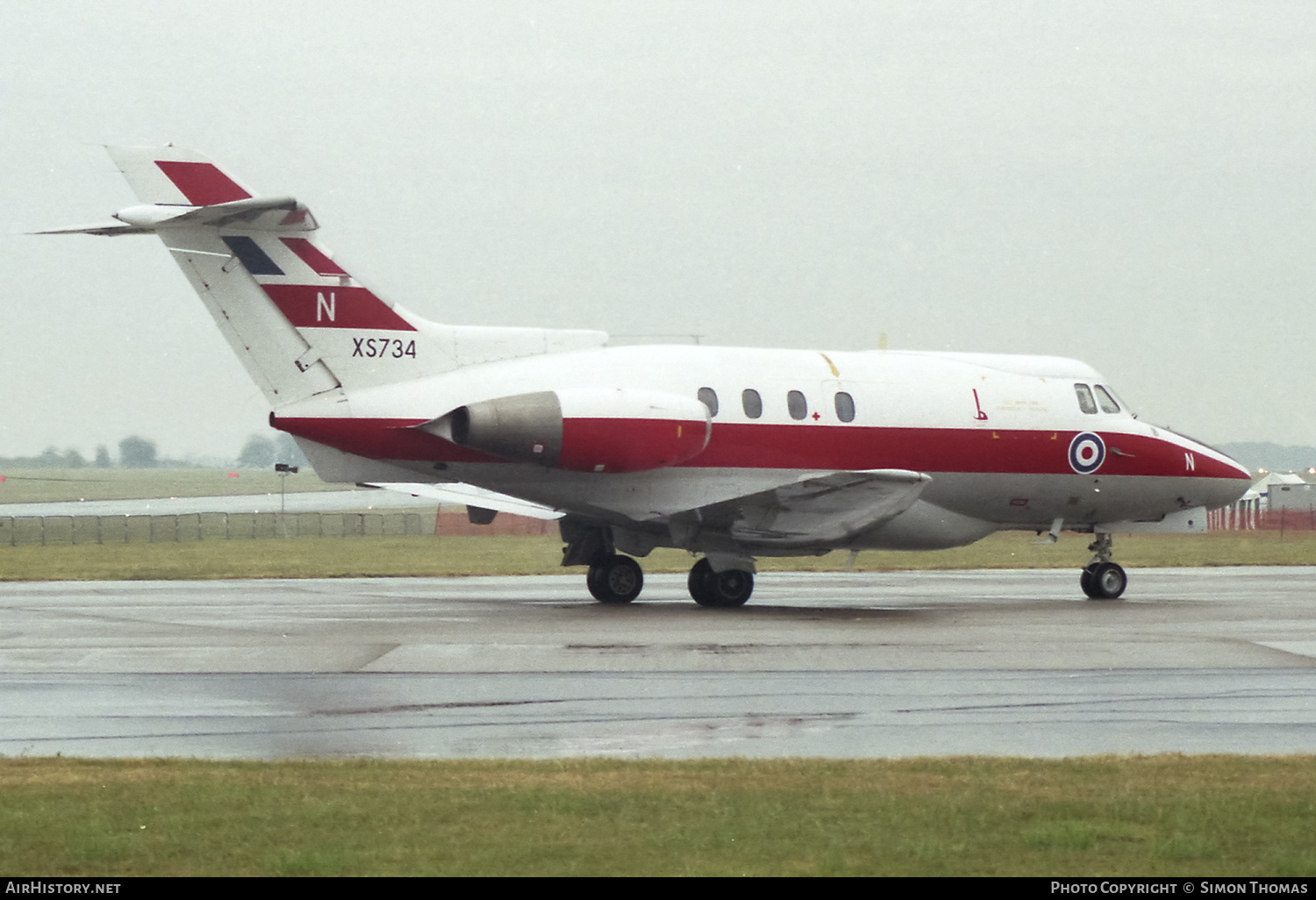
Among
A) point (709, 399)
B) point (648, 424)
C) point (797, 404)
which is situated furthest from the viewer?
point (797, 404)

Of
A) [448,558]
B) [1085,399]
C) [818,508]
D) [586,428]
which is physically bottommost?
[448,558]

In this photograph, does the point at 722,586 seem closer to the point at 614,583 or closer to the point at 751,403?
the point at 614,583

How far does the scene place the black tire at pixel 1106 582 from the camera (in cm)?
2831

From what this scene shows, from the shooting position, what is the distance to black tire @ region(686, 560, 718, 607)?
2588 centimetres

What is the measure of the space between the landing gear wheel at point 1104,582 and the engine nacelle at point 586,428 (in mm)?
7742

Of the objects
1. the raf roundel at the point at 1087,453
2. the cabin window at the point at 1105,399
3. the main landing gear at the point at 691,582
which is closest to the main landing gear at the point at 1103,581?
the raf roundel at the point at 1087,453

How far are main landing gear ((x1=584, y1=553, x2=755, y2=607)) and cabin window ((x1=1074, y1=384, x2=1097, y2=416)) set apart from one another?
7164 millimetres

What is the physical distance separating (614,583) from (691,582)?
1.38 metres

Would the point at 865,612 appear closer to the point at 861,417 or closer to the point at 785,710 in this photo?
the point at 861,417

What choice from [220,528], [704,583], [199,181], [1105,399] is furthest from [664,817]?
[220,528]

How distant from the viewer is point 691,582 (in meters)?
26.2

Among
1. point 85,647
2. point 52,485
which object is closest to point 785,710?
point 85,647

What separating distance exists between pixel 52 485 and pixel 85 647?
16529 cm

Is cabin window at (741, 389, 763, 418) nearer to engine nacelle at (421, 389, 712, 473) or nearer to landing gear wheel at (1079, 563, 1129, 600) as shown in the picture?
engine nacelle at (421, 389, 712, 473)
